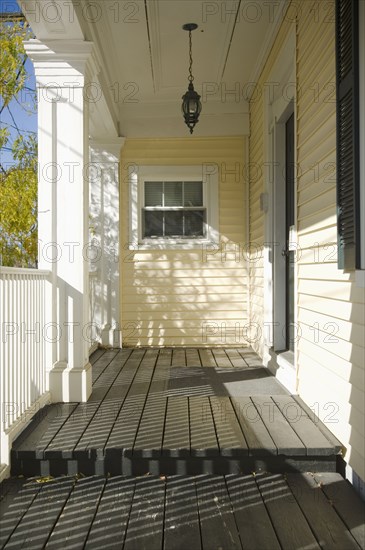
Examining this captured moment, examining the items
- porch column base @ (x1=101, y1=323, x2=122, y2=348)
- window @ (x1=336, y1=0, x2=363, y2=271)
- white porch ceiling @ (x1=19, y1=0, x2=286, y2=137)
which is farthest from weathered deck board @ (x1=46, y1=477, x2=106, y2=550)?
porch column base @ (x1=101, y1=323, x2=122, y2=348)

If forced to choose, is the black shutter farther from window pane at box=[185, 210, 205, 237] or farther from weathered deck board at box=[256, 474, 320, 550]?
window pane at box=[185, 210, 205, 237]

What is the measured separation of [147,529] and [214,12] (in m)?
3.79

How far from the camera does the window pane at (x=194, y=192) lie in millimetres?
6062

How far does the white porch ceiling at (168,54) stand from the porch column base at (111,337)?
237 cm

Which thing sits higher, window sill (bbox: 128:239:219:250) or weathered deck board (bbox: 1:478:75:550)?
window sill (bbox: 128:239:219:250)

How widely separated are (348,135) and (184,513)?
6.39ft

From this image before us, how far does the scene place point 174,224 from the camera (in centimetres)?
608

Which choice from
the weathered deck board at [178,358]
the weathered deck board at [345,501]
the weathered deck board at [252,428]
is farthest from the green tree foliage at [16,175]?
the weathered deck board at [345,501]

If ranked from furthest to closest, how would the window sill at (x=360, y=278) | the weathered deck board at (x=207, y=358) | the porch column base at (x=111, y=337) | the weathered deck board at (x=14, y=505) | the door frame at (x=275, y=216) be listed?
the porch column base at (x=111, y=337) < the weathered deck board at (x=207, y=358) < the door frame at (x=275, y=216) < the window sill at (x=360, y=278) < the weathered deck board at (x=14, y=505)

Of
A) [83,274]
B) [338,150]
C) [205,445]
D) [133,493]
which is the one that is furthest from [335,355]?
[83,274]

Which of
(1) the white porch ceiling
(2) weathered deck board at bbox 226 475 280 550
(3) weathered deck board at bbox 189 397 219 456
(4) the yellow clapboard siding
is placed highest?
(1) the white porch ceiling

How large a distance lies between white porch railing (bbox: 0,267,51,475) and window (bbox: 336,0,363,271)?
1.74 metres

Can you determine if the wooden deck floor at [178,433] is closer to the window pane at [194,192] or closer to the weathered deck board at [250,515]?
the weathered deck board at [250,515]

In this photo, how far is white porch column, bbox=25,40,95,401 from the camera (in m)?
3.47
